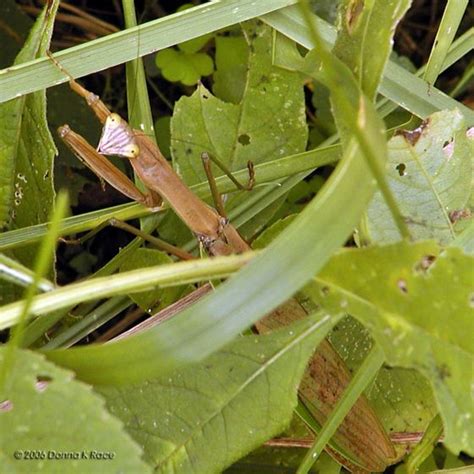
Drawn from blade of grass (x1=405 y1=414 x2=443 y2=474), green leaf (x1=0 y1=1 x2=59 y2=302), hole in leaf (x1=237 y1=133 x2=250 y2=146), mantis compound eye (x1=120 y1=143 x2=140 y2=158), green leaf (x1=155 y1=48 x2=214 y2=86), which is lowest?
blade of grass (x1=405 y1=414 x2=443 y2=474)

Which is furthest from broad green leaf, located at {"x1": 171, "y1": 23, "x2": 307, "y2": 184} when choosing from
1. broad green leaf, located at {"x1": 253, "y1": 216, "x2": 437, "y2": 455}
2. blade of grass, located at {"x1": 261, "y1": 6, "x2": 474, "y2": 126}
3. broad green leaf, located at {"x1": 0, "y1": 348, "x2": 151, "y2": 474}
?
broad green leaf, located at {"x1": 0, "y1": 348, "x2": 151, "y2": 474}

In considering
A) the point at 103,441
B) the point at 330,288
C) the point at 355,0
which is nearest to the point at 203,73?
the point at 355,0

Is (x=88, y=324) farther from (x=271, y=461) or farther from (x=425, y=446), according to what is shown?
(x=425, y=446)

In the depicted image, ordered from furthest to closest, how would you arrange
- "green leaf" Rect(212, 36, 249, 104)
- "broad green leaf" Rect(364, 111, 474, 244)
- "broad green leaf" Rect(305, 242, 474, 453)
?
1. "green leaf" Rect(212, 36, 249, 104)
2. "broad green leaf" Rect(364, 111, 474, 244)
3. "broad green leaf" Rect(305, 242, 474, 453)

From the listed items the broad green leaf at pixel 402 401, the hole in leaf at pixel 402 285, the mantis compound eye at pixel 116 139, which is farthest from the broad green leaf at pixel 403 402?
the mantis compound eye at pixel 116 139

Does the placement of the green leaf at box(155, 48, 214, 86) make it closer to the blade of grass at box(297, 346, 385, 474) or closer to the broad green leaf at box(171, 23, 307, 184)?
the broad green leaf at box(171, 23, 307, 184)

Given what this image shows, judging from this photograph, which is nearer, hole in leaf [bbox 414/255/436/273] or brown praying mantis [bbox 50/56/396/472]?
hole in leaf [bbox 414/255/436/273]

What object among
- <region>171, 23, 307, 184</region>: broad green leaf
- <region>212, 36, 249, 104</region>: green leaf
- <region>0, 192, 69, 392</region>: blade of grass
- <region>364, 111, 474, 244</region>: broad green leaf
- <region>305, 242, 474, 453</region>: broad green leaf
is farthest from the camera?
<region>212, 36, 249, 104</region>: green leaf

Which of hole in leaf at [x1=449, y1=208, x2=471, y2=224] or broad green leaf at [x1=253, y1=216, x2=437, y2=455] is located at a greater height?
hole in leaf at [x1=449, y1=208, x2=471, y2=224]

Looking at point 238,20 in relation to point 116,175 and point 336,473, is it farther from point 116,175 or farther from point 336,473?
point 336,473
